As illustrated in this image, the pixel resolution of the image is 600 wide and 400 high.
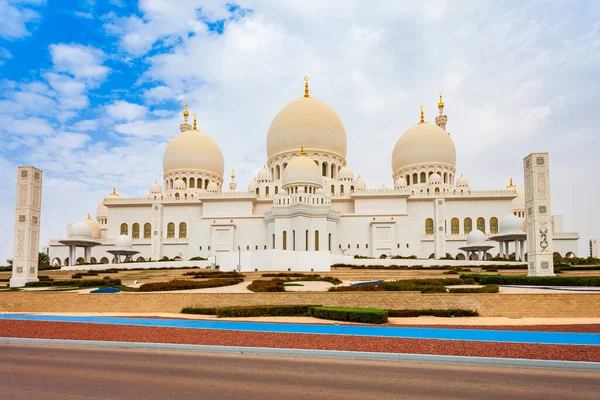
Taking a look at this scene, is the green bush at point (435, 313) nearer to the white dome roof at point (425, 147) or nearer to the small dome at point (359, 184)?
the small dome at point (359, 184)

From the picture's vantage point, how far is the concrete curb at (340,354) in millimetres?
9570

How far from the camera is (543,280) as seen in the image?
77.2 ft

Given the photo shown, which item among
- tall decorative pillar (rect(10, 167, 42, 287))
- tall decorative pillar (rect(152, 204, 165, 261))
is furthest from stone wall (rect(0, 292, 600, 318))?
tall decorative pillar (rect(152, 204, 165, 261))

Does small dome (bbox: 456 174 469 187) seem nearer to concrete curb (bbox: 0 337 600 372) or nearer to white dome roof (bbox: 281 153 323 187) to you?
white dome roof (bbox: 281 153 323 187)

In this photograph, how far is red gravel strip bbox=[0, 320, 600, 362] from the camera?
10273 mm

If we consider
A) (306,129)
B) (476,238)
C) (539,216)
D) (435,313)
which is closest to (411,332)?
(435,313)

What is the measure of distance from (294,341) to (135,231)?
165 ft

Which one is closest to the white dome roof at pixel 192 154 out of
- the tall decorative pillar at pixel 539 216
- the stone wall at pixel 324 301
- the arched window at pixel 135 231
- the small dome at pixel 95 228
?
the arched window at pixel 135 231

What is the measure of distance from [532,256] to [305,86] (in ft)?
136

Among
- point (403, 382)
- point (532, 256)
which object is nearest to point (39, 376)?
point (403, 382)

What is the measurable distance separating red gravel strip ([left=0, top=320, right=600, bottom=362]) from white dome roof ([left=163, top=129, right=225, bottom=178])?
47.4 meters

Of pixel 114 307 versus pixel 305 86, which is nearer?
pixel 114 307

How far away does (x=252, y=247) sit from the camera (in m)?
54.2

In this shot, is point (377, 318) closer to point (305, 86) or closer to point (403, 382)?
point (403, 382)
